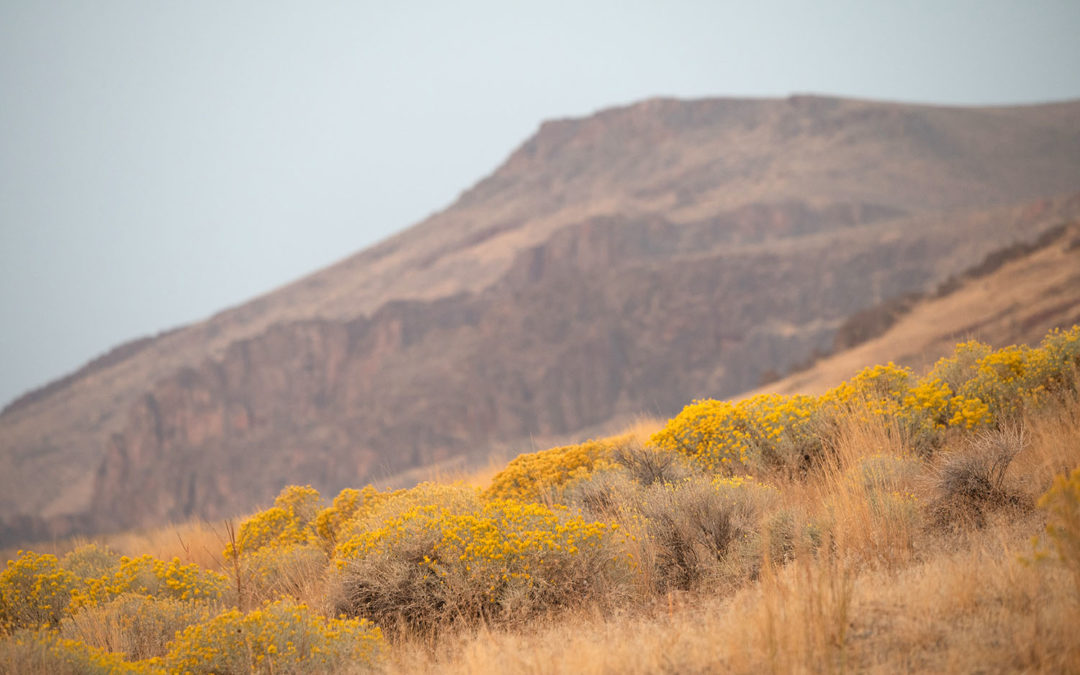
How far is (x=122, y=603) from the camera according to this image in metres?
5.63

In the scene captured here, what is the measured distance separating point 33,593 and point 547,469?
167 inches

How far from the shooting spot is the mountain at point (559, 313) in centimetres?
5444

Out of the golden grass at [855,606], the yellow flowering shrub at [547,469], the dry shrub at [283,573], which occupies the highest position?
the yellow flowering shrub at [547,469]

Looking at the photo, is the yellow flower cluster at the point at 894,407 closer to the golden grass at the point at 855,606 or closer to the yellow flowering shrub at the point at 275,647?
the golden grass at the point at 855,606

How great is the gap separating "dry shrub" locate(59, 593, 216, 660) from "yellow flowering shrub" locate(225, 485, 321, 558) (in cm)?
164

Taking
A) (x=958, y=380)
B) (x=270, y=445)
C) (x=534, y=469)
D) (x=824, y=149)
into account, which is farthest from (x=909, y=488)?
(x=824, y=149)

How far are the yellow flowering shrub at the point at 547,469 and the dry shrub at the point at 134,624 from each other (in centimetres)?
274

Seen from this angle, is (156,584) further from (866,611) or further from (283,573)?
(866,611)

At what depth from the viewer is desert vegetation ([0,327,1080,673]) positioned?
3535 millimetres

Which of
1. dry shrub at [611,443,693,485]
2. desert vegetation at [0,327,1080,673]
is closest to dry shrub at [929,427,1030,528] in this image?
desert vegetation at [0,327,1080,673]

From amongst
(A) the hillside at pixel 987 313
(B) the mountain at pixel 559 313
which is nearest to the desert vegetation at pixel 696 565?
(A) the hillside at pixel 987 313

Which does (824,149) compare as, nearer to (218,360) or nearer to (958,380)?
(218,360)

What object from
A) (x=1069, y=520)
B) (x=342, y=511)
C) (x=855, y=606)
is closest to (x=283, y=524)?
(x=342, y=511)

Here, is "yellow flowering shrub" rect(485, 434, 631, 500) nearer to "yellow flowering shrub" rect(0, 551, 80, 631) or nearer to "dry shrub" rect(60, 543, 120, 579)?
"dry shrub" rect(60, 543, 120, 579)
